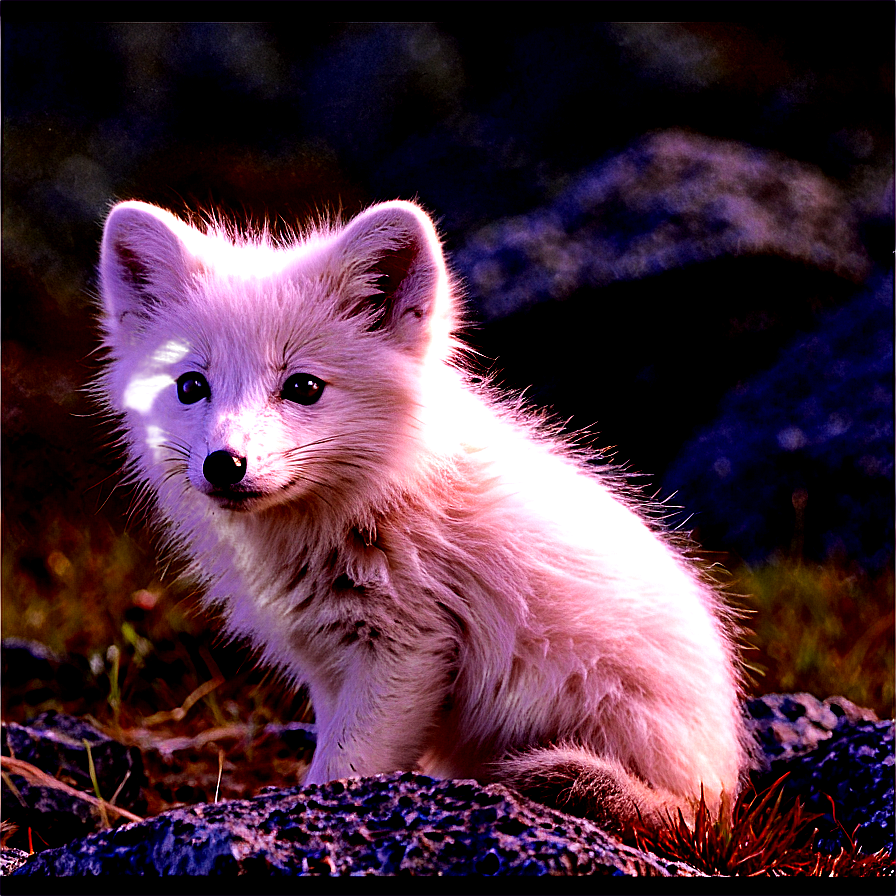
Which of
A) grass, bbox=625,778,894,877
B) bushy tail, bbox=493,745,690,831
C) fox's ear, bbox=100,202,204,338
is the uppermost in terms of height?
fox's ear, bbox=100,202,204,338

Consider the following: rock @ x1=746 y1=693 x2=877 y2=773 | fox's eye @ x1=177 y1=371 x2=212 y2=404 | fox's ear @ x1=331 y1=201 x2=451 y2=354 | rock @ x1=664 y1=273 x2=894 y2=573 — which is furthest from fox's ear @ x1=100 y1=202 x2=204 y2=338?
rock @ x1=664 y1=273 x2=894 y2=573

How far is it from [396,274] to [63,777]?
2.08m

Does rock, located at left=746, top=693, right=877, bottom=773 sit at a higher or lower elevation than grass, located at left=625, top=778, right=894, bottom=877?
lower

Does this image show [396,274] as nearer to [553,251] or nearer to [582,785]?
[582,785]

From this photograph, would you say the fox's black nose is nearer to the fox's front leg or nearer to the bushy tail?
the fox's front leg

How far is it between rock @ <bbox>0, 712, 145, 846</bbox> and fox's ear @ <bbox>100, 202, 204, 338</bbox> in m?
1.50

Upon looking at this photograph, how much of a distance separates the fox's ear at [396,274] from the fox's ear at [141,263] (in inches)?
17.0

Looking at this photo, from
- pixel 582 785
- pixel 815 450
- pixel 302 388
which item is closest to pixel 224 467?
pixel 302 388

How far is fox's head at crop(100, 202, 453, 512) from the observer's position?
2.47 meters

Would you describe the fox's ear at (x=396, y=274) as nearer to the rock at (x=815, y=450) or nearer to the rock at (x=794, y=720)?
the rock at (x=794, y=720)

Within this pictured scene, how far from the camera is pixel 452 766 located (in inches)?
117

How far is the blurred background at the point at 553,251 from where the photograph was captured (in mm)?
3350

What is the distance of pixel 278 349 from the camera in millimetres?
2523

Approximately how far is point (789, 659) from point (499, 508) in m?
2.05
